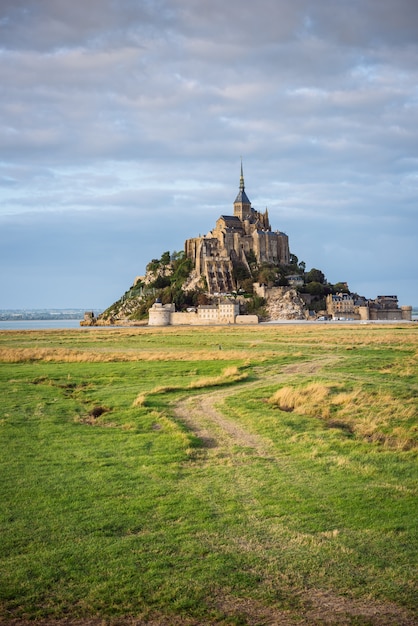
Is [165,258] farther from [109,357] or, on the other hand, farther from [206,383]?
[206,383]

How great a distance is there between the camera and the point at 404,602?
7.76m

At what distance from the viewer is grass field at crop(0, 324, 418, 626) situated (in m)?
A: 7.81

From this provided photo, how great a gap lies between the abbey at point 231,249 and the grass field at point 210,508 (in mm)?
110163

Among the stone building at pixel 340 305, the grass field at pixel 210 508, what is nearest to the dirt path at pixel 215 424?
the grass field at pixel 210 508

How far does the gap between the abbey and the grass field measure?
11016 centimetres

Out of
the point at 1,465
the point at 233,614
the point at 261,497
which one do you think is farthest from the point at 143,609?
the point at 1,465

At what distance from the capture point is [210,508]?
10781 millimetres

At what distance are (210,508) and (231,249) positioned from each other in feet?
420

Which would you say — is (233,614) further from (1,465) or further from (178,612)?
(1,465)

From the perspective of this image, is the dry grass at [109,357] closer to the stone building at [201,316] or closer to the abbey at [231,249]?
the stone building at [201,316]

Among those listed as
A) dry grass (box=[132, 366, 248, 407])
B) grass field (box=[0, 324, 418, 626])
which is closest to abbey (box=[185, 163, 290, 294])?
dry grass (box=[132, 366, 248, 407])

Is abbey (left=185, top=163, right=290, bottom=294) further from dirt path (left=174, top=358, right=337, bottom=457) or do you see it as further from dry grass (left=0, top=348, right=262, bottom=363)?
dirt path (left=174, top=358, right=337, bottom=457)

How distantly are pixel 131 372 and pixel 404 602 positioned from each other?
2246cm

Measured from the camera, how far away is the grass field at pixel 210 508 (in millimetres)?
7812
